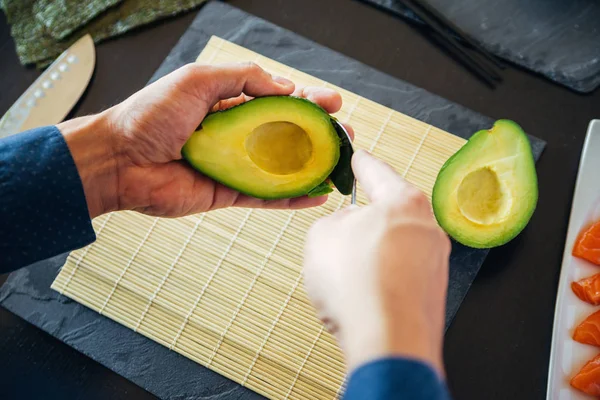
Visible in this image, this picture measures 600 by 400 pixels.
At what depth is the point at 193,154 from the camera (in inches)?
30.9

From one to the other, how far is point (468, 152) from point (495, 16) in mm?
407

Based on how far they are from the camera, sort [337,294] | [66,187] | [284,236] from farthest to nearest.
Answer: [284,236]
[66,187]
[337,294]

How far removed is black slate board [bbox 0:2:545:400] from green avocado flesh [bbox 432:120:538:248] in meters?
0.12

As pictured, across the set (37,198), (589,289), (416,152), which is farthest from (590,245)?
(37,198)

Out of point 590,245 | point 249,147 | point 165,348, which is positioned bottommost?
point 165,348

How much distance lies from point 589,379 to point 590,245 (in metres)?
0.21

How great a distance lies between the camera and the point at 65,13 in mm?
1163

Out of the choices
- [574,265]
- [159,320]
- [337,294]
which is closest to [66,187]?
[159,320]

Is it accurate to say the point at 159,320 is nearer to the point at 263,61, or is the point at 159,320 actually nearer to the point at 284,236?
the point at 284,236

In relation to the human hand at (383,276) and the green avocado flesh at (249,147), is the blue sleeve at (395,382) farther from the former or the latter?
the green avocado flesh at (249,147)

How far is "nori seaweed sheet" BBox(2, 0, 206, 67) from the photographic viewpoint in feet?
3.79

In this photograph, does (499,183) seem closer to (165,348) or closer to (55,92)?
(165,348)

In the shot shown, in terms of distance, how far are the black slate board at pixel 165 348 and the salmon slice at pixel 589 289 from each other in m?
0.16

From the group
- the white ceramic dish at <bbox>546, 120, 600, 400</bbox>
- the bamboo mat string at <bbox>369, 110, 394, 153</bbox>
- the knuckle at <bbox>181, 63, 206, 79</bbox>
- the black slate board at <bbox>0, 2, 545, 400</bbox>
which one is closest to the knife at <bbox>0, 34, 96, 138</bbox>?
the black slate board at <bbox>0, 2, 545, 400</bbox>
